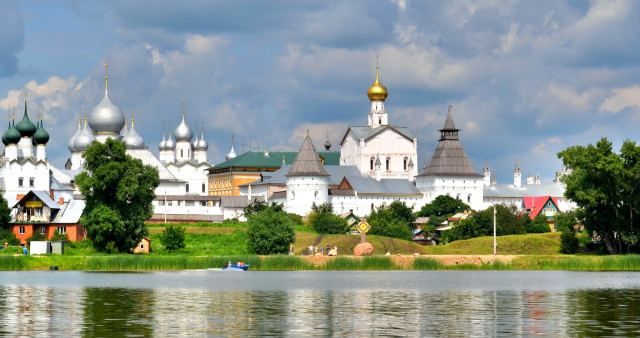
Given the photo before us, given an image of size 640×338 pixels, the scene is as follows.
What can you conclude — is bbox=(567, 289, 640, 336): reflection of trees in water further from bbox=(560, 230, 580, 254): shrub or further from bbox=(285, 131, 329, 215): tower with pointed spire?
bbox=(285, 131, 329, 215): tower with pointed spire

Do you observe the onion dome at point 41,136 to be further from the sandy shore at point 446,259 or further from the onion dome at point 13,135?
the sandy shore at point 446,259

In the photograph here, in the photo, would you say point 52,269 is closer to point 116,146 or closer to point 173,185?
point 116,146

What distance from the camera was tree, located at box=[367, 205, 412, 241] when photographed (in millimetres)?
87225

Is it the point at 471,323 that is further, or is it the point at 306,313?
the point at 306,313

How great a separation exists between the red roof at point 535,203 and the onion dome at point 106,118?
1644 inches

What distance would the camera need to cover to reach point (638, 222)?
64.8m

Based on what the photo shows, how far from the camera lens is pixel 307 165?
375 ft

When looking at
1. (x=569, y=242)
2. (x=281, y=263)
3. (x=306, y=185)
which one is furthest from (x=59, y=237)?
(x=306, y=185)

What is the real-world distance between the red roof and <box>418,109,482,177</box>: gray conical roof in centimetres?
730

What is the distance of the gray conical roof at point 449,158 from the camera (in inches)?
4835

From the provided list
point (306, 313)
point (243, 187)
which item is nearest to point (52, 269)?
point (306, 313)

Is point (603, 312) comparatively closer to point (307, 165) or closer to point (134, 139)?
point (307, 165)

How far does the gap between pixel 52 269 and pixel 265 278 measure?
12.2 meters

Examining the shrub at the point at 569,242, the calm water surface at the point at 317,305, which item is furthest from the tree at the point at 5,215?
the shrub at the point at 569,242
